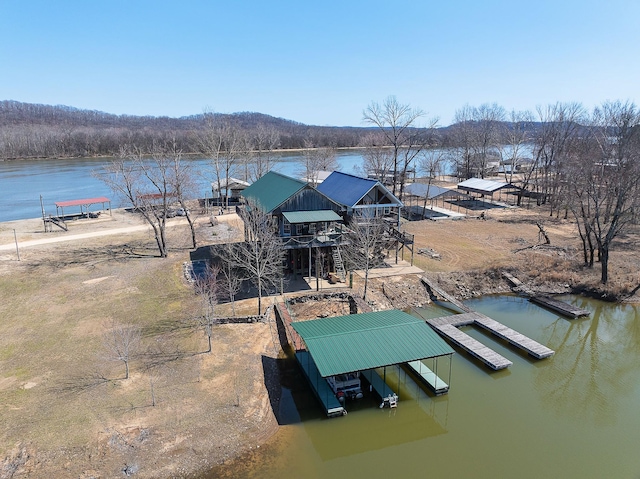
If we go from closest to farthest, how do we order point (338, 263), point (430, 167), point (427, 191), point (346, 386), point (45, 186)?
point (346, 386), point (338, 263), point (427, 191), point (430, 167), point (45, 186)

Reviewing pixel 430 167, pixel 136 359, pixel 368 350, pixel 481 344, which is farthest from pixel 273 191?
pixel 430 167

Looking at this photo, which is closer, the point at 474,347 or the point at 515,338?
the point at 474,347

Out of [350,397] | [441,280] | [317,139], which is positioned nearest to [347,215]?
[441,280]

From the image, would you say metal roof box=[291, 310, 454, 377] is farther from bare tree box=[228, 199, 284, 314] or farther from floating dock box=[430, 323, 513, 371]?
bare tree box=[228, 199, 284, 314]

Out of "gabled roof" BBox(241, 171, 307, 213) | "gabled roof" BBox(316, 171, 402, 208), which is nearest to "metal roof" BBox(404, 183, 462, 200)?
"gabled roof" BBox(316, 171, 402, 208)

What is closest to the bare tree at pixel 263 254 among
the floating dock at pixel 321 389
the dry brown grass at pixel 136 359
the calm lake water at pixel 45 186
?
the dry brown grass at pixel 136 359

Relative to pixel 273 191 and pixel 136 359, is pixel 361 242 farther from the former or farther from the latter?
pixel 136 359

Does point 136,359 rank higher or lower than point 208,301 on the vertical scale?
lower

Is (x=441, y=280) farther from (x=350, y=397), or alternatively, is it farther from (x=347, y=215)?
(x=350, y=397)

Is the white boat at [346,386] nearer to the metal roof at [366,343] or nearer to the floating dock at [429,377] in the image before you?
the metal roof at [366,343]
